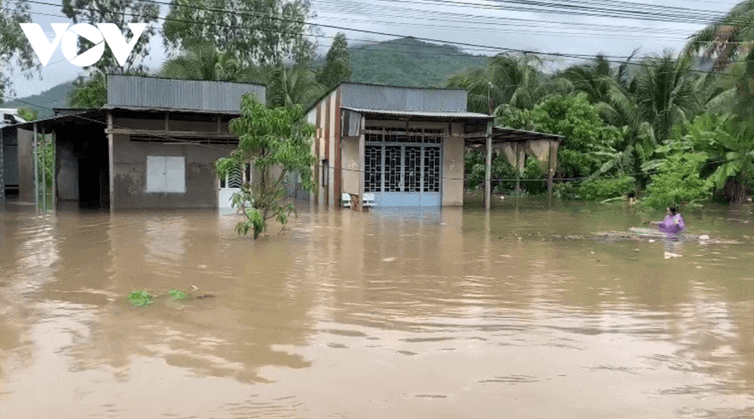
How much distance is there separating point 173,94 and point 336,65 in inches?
978

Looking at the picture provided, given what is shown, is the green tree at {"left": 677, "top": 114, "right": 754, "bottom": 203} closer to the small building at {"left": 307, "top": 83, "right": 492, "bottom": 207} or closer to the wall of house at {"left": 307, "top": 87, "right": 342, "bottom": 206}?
the small building at {"left": 307, "top": 83, "right": 492, "bottom": 207}

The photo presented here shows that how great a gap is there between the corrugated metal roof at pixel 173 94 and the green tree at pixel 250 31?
23033 mm

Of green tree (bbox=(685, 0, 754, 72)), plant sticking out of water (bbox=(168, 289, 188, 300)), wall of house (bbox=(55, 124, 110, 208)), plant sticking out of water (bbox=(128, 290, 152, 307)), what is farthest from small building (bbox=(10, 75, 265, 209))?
green tree (bbox=(685, 0, 754, 72))

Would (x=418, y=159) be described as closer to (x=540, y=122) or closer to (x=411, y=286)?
(x=540, y=122)

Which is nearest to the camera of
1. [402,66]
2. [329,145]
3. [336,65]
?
[329,145]

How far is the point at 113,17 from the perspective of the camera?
134ft

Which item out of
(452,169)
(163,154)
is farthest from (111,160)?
(452,169)

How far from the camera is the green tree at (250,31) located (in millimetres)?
43094

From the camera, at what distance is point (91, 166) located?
26234mm

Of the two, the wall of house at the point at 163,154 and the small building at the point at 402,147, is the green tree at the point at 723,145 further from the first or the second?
the wall of house at the point at 163,154

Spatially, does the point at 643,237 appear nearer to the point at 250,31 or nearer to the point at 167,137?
the point at 167,137

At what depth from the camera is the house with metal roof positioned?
22156 mm

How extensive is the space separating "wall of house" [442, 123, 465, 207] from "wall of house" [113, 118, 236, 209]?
744 cm

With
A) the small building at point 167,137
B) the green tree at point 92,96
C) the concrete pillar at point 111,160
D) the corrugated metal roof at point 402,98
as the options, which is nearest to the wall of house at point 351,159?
the corrugated metal roof at point 402,98
